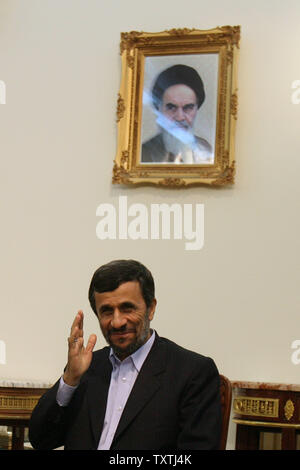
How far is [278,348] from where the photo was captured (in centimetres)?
582

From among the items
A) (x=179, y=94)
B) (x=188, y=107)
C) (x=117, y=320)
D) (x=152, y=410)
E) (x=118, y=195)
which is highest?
(x=179, y=94)

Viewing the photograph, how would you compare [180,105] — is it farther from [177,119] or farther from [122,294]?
[122,294]

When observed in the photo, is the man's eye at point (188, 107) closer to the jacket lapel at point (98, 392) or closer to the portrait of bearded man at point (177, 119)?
the portrait of bearded man at point (177, 119)

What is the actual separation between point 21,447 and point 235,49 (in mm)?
3628

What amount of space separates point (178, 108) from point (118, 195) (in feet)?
2.86

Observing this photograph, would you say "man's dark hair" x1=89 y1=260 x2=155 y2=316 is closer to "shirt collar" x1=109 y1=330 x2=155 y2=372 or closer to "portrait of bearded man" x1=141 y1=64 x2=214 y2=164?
"shirt collar" x1=109 y1=330 x2=155 y2=372

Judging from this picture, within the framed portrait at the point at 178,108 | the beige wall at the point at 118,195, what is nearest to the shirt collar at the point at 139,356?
the beige wall at the point at 118,195

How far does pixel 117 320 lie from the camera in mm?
3469

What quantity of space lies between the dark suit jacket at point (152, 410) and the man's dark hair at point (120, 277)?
28cm

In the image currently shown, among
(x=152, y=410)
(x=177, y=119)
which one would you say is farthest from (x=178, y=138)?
(x=152, y=410)

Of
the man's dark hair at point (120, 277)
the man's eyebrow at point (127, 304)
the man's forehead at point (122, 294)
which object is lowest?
the man's eyebrow at point (127, 304)

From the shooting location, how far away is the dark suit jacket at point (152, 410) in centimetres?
320

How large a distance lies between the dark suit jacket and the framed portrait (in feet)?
Answer: 9.07

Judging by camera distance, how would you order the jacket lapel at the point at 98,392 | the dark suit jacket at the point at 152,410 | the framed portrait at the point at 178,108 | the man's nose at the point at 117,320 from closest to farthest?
the dark suit jacket at the point at 152,410, the jacket lapel at the point at 98,392, the man's nose at the point at 117,320, the framed portrait at the point at 178,108
